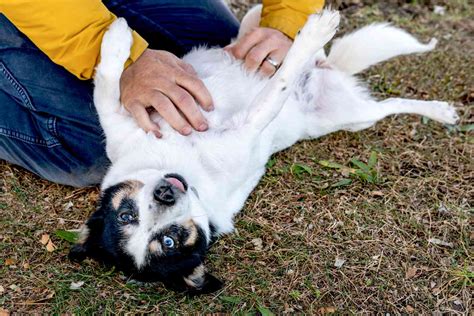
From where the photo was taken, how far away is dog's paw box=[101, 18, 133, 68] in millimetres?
3076

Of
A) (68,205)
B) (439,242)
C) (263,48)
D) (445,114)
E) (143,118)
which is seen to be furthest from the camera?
(445,114)

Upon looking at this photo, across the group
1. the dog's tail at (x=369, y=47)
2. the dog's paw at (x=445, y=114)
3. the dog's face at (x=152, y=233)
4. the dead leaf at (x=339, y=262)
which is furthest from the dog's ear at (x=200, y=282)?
the dog's paw at (x=445, y=114)

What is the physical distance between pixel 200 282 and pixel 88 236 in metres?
0.68

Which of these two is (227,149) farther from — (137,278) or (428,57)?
(428,57)

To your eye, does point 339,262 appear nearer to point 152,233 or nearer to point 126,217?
point 152,233

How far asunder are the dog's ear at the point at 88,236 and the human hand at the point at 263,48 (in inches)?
53.5

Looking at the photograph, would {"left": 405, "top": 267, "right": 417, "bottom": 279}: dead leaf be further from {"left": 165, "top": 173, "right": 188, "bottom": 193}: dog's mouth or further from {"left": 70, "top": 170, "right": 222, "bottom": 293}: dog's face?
{"left": 165, "top": 173, "right": 188, "bottom": 193}: dog's mouth

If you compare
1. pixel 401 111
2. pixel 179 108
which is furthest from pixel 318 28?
pixel 401 111

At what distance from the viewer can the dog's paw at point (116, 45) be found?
3.08 meters

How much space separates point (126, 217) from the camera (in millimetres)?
2957

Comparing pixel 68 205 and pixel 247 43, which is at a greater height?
pixel 247 43

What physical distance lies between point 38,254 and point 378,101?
2.75 m

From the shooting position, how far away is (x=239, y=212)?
11.7 ft

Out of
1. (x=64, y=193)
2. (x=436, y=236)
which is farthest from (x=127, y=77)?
(x=436, y=236)
